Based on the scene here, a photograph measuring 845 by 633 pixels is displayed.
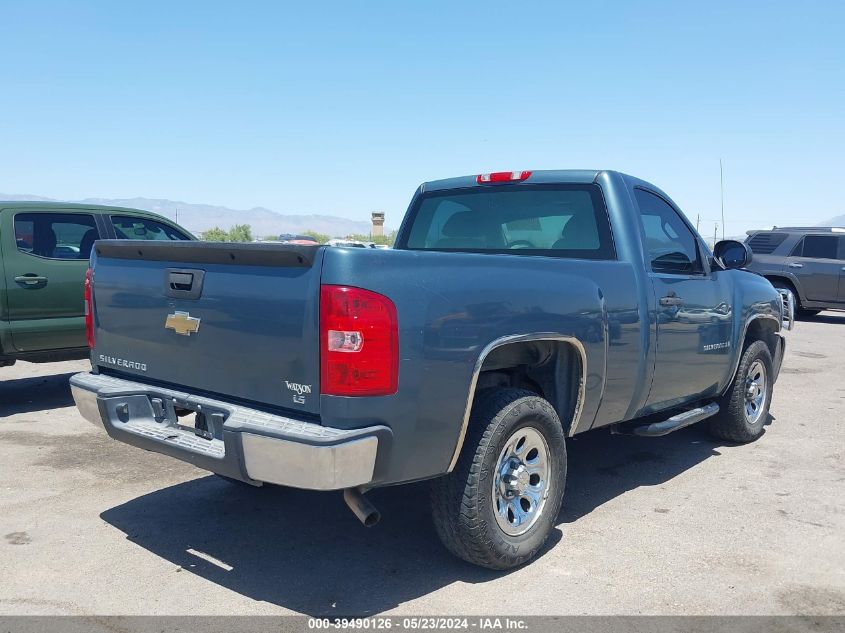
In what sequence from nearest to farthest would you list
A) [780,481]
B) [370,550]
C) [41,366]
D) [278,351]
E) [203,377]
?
[278,351], [203,377], [370,550], [780,481], [41,366]

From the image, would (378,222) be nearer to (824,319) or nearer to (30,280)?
(824,319)

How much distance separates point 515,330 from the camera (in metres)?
3.62

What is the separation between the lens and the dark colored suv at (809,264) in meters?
15.9

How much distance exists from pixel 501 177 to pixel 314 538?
2.58 m

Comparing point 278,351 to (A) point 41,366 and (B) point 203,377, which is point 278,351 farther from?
(A) point 41,366

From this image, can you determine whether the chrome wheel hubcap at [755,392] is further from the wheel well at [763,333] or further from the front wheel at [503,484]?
the front wheel at [503,484]

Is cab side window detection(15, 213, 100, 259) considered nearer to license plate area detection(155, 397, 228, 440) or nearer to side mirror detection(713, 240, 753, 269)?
license plate area detection(155, 397, 228, 440)

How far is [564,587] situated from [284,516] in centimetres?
175

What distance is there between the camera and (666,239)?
517 cm

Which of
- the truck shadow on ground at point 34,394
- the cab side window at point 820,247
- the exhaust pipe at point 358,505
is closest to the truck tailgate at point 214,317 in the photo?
the exhaust pipe at point 358,505

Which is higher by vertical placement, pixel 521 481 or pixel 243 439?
pixel 243 439

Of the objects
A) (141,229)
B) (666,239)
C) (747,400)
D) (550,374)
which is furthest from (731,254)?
(141,229)

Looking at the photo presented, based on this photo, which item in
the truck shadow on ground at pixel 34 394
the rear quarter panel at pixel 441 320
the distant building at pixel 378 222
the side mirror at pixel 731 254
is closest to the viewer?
the rear quarter panel at pixel 441 320

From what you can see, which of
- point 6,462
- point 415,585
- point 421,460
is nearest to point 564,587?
point 415,585
